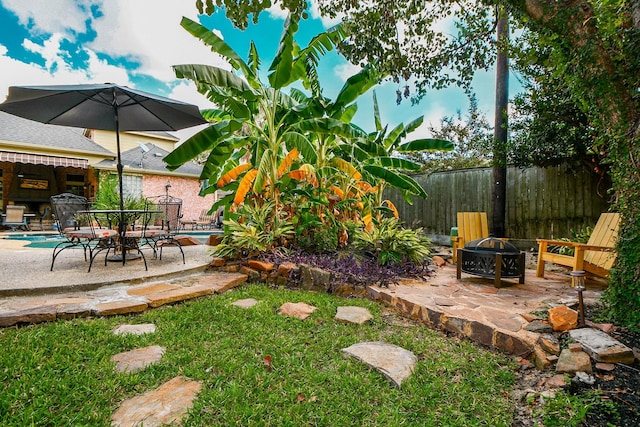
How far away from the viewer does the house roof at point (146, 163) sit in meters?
12.9

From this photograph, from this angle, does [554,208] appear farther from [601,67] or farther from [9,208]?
[9,208]

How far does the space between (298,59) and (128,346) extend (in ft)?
12.6

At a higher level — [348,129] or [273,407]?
[348,129]

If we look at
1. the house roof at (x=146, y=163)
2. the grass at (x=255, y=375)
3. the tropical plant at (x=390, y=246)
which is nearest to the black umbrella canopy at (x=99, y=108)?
the grass at (x=255, y=375)

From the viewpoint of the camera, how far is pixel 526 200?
6.64m

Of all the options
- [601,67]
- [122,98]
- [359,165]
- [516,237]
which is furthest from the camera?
[516,237]

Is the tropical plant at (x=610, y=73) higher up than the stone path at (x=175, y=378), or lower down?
higher up

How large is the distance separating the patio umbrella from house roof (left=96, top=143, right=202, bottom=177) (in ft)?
23.0

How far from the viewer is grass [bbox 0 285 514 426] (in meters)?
1.57

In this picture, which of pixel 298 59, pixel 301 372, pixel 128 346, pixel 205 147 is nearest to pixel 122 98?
pixel 205 147

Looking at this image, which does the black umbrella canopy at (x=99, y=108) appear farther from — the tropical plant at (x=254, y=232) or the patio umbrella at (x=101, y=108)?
the tropical plant at (x=254, y=232)

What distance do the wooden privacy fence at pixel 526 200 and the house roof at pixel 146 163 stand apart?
10.3m

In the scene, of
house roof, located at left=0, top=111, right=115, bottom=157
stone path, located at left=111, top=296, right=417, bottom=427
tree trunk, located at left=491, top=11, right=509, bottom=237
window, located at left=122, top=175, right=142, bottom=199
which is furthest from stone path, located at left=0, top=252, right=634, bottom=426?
house roof, located at left=0, top=111, right=115, bottom=157

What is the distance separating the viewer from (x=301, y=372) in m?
1.96
